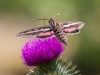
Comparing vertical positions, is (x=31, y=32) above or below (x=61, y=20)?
below

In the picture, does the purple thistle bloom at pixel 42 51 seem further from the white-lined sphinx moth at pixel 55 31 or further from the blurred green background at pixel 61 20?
the blurred green background at pixel 61 20

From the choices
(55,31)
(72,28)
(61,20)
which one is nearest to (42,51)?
(55,31)

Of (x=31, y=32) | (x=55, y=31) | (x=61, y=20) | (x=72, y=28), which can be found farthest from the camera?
(x=61, y=20)

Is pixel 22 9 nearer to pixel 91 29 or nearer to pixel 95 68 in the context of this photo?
pixel 91 29

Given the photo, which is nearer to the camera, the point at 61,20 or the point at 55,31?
the point at 55,31

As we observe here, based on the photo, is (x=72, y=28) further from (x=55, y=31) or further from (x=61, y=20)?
(x=61, y=20)

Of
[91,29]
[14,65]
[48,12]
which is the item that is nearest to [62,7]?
[48,12]
